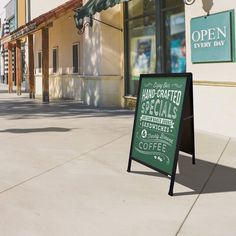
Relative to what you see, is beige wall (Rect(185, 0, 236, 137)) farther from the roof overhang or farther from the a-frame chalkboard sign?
the roof overhang

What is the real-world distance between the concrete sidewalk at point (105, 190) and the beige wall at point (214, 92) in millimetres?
311

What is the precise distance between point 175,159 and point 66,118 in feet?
27.1

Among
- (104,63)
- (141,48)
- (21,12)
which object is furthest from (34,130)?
(21,12)

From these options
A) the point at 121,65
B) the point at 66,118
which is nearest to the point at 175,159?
the point at 66,118

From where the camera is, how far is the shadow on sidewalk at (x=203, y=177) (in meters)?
5.73

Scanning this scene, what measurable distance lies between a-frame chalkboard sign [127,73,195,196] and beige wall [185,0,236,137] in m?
2.96

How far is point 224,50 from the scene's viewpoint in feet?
30.3

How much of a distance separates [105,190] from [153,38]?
8.80m

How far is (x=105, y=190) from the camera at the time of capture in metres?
5.75

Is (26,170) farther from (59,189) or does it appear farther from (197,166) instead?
(197,166)

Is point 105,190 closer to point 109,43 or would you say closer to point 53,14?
point 109,43

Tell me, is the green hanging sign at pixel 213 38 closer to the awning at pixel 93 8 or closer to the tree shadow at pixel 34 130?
the awning at pixel 93 8

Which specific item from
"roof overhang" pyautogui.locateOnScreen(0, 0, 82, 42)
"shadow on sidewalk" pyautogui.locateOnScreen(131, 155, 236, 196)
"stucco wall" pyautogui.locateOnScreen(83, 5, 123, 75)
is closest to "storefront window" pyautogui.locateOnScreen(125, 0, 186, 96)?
"stucco wall" pyautogui.locateOnScreen(83, 5, 123, 75)

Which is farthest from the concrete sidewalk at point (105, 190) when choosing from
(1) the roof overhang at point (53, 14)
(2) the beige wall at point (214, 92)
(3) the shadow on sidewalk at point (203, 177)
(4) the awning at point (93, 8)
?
(1) the roof overhang at point (53, 14)
